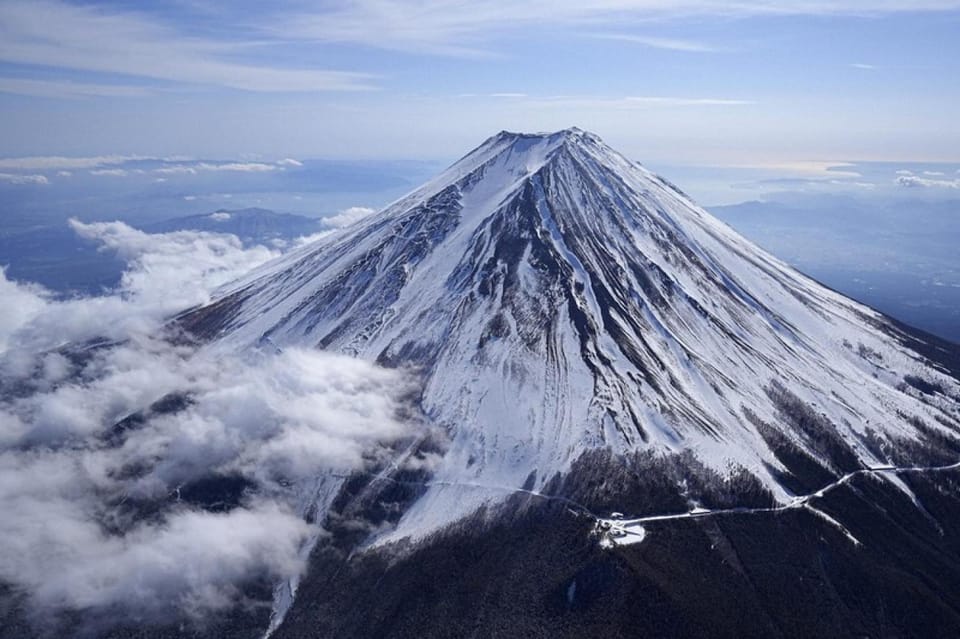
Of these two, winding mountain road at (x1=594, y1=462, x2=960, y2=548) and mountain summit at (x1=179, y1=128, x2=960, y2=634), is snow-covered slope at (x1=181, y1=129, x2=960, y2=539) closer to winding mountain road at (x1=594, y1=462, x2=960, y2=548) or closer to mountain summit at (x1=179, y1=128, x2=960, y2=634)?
mountain summit at (x1=179, y1=128, x2=960, y2=634)

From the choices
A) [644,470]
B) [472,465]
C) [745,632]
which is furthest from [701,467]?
[472,465]

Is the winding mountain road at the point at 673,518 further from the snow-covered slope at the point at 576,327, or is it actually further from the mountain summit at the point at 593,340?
the snow-covered slope at the point at 576,327

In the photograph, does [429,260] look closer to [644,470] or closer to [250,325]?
[250,325]

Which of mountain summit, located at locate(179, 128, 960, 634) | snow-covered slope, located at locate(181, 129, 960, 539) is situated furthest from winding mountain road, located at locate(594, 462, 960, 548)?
snow-covered slope, located at locate(181, 129, 960, 539)

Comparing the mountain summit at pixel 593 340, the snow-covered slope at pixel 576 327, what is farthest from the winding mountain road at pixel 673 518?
the snow-covered slope at pixel 576 327

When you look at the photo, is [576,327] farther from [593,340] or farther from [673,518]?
[673,518]
